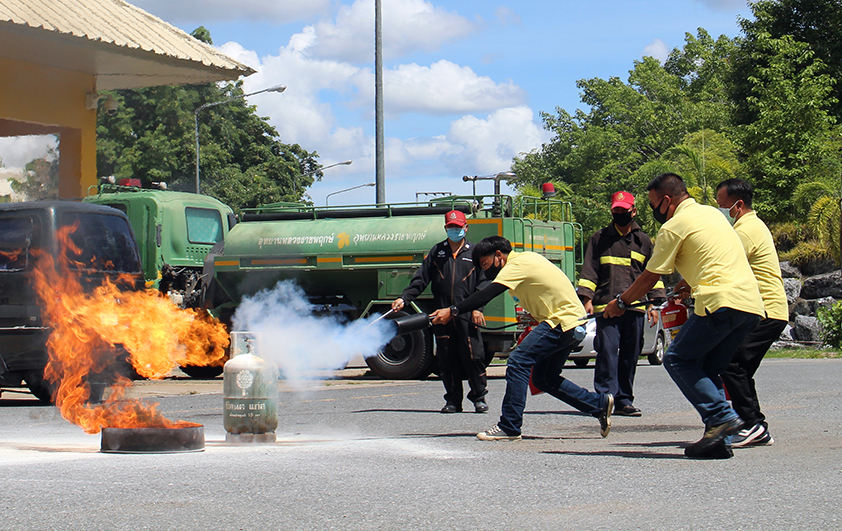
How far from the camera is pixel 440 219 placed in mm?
15117

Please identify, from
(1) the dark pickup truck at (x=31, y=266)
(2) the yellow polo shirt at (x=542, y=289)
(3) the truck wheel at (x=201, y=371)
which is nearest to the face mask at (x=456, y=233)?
(2) the yellow polo shirt at (x=542, y=289)

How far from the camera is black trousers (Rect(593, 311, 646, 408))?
30.0 ft

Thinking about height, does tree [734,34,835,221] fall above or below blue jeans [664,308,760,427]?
above

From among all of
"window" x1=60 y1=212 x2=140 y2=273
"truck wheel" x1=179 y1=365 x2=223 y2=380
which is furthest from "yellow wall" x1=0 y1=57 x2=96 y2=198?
"window" x1=60 y1=212 x2=140 y2=273

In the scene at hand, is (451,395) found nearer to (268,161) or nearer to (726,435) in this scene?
(726,435)

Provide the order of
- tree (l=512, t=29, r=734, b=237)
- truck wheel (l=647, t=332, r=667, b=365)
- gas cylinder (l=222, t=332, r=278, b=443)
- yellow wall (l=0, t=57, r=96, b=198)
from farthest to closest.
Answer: tree (l=512, t=29, r=734, b=237)
truck wheel (l=647, t=332, r=667, b=365)
yellow wall (l=0, t=57, r=96, b=198)
gas cylinder (l=222, t=332, r=278, b=443)

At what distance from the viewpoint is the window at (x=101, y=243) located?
35.9ft

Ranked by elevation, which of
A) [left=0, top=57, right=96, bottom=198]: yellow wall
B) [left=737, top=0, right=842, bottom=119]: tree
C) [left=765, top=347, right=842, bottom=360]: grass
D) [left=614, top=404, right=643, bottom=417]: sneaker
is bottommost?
[left=765, top=347, right=842, bottom=360]: grass

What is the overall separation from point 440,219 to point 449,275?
498cm

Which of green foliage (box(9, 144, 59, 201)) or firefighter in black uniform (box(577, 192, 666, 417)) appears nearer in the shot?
firefighter in black uniform (box(577, 192, 666, 417))

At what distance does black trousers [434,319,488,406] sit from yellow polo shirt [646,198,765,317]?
342 cm

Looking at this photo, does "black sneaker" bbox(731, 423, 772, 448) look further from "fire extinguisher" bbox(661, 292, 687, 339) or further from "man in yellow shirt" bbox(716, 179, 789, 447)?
"fire extinguisher" bbox(661, 292, 687, 339)

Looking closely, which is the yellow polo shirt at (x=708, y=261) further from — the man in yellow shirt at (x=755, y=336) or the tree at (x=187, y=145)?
the tree at (x=187, y=145)

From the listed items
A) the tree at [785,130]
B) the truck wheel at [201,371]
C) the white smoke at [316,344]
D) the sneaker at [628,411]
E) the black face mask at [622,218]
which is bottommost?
the truck wheel at [201,371]
